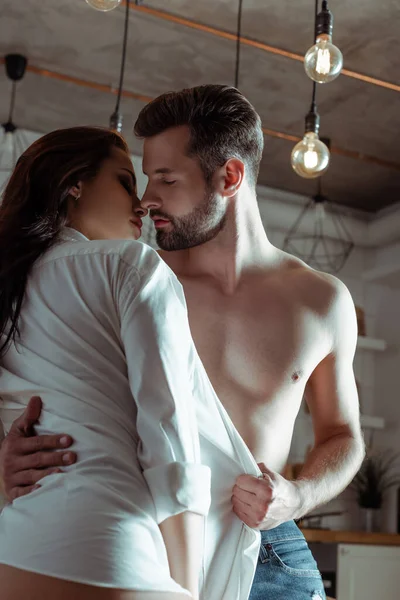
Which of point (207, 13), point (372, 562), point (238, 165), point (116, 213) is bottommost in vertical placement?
point (372, 562)

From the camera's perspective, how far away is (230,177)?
1.93 meters

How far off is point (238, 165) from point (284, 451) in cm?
65

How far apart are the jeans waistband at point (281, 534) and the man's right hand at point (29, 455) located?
0.61 metres

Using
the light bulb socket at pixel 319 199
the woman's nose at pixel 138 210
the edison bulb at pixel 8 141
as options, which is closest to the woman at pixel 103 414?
the woman's nose at pixel 138 210

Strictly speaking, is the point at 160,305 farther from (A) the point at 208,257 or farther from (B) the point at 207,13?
(B) the point at 207,13

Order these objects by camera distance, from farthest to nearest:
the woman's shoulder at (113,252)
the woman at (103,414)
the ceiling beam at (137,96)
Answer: the ceiling beam at (137,96) < the woman's shoulder at (113,252) < the woman at (103,414)

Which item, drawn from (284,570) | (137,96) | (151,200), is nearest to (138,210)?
(151,200)

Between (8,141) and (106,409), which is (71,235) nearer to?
(106,409)

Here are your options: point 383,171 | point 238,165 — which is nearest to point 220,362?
point 238,165

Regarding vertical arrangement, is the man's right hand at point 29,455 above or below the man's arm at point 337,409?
below

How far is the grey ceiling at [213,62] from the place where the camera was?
4.10 m

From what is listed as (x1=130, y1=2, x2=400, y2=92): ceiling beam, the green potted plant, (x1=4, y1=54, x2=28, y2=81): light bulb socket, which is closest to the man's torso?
(x1=130, y1=2, x2=400, y2=92): ceiling beam

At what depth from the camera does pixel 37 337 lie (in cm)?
116

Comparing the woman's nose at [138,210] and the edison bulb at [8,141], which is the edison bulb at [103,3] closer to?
the woman's nose at [138,210]
